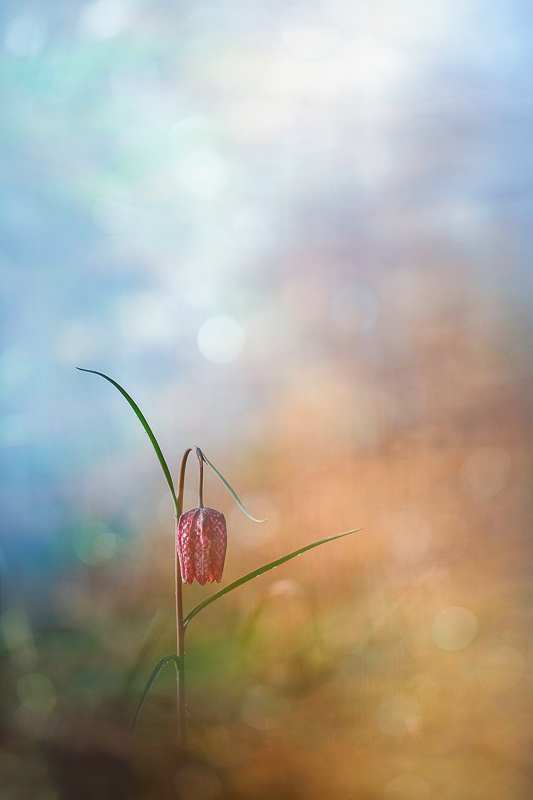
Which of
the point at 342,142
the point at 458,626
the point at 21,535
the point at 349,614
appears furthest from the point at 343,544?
the point at 342,142

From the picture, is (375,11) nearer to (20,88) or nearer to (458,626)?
(20,88)

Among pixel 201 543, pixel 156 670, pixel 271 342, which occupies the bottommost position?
pixel 156 670

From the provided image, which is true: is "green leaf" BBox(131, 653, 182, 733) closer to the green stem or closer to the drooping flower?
the green stem

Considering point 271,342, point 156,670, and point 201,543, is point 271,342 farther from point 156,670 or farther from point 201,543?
point 156,670

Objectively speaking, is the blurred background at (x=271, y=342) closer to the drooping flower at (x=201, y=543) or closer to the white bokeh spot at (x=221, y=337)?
the white bokeh spot at (x=221, y=337)

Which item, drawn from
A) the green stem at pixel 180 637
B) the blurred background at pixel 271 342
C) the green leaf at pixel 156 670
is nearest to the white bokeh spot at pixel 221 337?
the blurred background at pixel 271 342

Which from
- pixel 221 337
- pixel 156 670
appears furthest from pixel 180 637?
pixel 221 337
